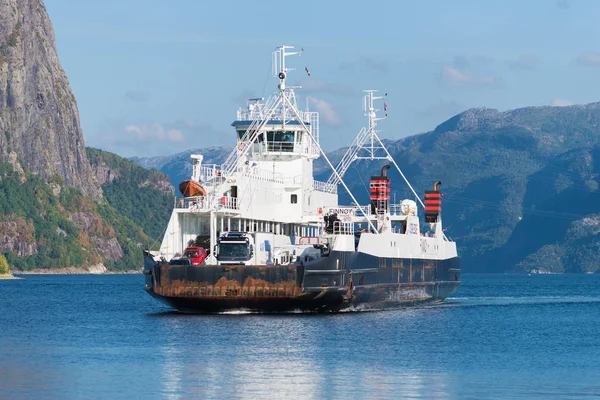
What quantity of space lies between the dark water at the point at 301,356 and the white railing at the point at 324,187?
12540mm

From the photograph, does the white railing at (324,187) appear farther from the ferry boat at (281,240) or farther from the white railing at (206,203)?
the white railing at (206,203)

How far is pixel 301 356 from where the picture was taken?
52.8 m

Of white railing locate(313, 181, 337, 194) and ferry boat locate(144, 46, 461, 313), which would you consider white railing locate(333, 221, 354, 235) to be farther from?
white railing locate(313, 181, 337, 194)

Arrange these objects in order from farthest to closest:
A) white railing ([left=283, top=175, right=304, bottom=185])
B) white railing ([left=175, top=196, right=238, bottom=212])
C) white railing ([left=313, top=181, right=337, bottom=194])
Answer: white railing ([left=313, top=181, right=337, bottom=194]) → white railing ([left=283, top=175, right=304, bottom=185]) → white railing ([left=175, top=196, right=238, bottom=212])

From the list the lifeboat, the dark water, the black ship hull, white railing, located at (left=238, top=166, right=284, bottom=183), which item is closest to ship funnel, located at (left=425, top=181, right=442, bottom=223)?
the dark water

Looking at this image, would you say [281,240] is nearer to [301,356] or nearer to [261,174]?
[261,174]

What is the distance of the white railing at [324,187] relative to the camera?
88.7 meters

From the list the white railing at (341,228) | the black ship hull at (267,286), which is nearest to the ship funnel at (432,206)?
the black ship hull at (267,286)

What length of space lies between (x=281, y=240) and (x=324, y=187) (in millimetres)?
13417

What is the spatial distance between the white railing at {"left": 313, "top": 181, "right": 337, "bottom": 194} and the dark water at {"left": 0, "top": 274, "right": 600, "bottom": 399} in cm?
1254

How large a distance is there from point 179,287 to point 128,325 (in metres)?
3.54

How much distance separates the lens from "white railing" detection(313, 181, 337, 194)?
88675 mm

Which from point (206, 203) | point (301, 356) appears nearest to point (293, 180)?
point (206, 203)

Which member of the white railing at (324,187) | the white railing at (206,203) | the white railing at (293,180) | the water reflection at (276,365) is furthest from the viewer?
the white railing at (324,187)
